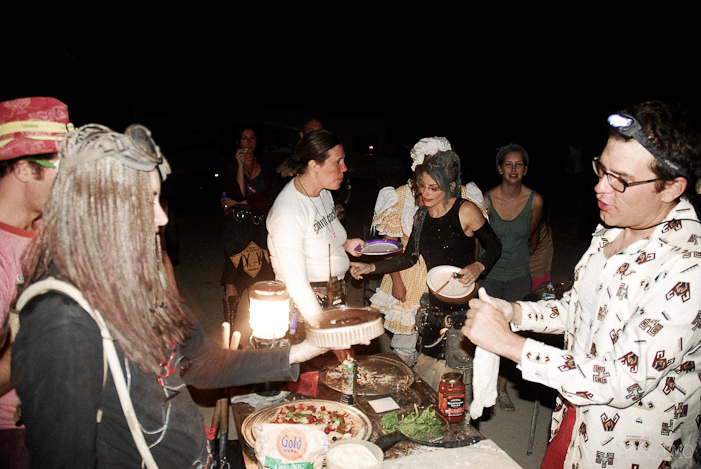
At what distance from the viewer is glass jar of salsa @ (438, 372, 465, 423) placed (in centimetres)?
208

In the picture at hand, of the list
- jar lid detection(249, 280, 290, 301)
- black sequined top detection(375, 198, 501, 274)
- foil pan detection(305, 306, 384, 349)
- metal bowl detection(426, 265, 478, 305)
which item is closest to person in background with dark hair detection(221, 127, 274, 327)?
black sequined top detection(375, 198, 501, 274)

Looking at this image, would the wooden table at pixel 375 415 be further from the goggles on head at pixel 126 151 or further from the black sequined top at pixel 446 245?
the goggles on head at pixel 126 151

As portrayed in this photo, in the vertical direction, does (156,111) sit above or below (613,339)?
above

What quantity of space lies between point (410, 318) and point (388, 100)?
80.2 ft

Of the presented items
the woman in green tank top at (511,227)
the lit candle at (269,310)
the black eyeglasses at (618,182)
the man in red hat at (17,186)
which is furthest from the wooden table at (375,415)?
the woman in green tank top at (511,227)

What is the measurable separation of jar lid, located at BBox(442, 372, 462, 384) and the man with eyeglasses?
412mm

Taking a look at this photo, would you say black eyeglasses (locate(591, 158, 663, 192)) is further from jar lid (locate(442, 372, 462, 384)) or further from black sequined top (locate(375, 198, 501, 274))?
black sequined top (locate(375, 198, 501, 274))

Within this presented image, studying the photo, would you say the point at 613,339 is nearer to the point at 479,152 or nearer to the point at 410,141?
the point at 479,152

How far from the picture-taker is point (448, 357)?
2678mm

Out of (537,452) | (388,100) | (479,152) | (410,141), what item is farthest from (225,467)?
(388,100)

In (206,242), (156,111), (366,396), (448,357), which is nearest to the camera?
(366,396)

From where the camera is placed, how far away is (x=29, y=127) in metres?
1.67

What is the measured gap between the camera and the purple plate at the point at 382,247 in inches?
138

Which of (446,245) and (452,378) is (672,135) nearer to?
(452,378)
